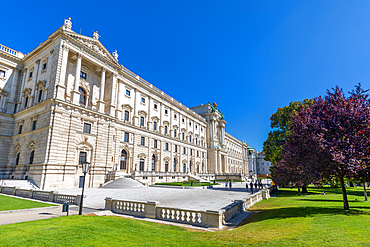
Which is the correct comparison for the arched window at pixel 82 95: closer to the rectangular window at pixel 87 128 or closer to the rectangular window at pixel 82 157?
the rectangular window at pixel 87 128

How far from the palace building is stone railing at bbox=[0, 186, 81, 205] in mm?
4859

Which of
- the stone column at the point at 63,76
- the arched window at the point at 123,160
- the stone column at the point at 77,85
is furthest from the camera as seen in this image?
the arched window at the point at 123,160

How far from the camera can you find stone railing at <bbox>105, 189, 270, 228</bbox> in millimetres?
9438

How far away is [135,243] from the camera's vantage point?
6.30m

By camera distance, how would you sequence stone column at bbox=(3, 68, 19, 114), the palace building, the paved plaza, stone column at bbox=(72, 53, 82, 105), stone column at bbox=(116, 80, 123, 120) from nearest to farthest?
the paved plaza, the palace building, stone column at bbox=(72, 53, 82, 105), stone column at bbox=(3, 68, 19, 114), stone column at bbox=(116, 80, 123, 120)

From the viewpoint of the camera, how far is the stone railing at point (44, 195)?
1455cm

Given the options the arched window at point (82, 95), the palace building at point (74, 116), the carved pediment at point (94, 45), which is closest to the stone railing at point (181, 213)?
the palace building at point (74, 116)

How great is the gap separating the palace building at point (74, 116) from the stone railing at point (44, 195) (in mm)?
4859

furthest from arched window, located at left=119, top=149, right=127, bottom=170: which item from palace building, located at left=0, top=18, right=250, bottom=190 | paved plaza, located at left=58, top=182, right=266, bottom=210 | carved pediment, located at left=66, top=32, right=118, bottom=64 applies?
carved pediment, located at left=66, top=32, right=118, bottom=64

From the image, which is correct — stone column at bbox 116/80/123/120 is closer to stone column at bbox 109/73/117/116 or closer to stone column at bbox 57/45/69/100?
stone column at bbox 109/73/117/116

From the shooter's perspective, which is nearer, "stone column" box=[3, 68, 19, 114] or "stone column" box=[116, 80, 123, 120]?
"stone column" box=[3, 68, 19, 114]

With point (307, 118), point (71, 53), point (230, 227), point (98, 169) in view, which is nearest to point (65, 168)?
point (98, 169)

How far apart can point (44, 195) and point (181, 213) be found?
1270 centimetres

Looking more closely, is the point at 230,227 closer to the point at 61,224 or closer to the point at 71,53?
the point at 61,224
